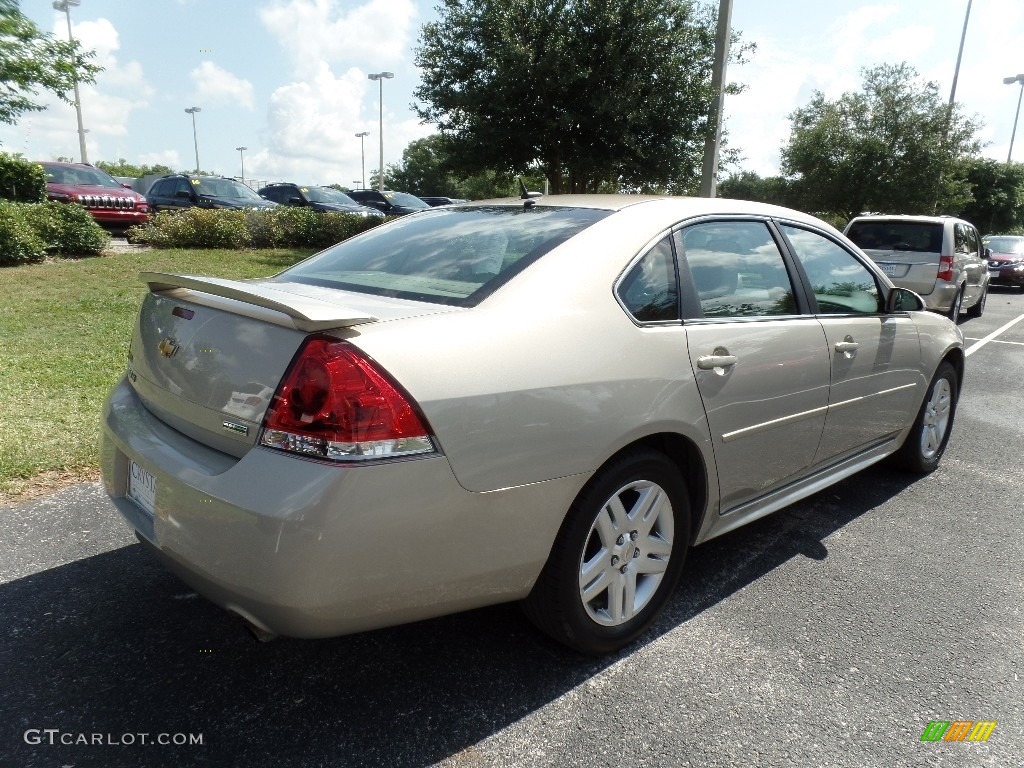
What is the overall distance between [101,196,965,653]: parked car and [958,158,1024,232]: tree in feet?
153

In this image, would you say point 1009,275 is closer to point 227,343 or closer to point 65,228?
point 65,228

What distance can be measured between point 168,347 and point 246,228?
1302 cm

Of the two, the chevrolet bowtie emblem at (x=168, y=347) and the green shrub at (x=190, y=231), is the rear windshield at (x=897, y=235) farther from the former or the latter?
the green shrub at (x=190, y=231)

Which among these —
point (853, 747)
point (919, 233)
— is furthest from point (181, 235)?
point (853, 747)

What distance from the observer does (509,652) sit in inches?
104

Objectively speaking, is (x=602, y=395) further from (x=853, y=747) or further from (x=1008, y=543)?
(x=1008, y=543)

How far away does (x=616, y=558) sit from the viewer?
8.33ft

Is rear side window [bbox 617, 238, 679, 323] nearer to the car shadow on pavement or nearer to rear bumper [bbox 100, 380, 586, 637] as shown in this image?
rear bumper [bbox 100, 380, 586, 637]

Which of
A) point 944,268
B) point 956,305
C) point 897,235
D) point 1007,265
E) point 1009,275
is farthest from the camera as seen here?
point 1009,275

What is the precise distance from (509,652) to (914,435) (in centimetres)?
296

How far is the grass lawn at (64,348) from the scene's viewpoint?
13.9 feet

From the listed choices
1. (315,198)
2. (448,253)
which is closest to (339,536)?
(448,253)

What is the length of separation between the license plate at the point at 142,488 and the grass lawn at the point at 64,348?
1804 millimetres

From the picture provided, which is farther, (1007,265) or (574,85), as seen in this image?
(1007,265)
